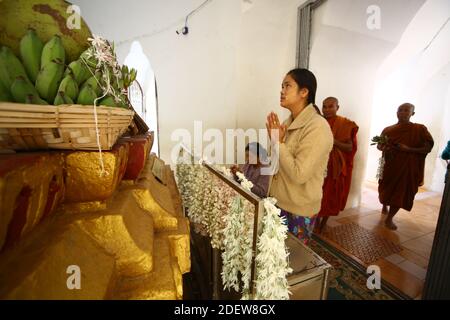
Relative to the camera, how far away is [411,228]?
3.45m

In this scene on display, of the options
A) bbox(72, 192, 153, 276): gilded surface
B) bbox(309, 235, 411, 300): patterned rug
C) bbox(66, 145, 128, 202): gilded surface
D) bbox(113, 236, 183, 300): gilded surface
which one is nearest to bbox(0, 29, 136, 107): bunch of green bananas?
bbox(66, 145, 128, 202): gilded surface

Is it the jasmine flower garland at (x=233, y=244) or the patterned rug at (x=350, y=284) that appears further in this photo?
the patterned rug at (x=350, y=284)

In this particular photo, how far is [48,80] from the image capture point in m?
0.65

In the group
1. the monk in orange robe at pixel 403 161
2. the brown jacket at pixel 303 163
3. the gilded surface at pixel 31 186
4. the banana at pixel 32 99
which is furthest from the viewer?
the monk in orange robe at pixel 403 161

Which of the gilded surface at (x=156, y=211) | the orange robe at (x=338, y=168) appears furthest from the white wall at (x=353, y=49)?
the gilded surface at (x=156, y=211)

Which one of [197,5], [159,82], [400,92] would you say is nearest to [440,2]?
[400,92]

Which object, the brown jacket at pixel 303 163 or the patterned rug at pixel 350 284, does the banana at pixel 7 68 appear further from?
the patterned rug at pixel 350 284

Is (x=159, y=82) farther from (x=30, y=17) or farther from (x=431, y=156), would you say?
(x=431, y=156)

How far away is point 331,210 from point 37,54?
363cm

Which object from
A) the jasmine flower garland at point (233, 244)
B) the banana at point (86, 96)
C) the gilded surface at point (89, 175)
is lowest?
the jasmine flower garland at point (233, 244)

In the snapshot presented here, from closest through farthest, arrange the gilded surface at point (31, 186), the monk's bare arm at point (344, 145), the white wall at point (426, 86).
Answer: the gilded surface at point (31, 186) → the monk's bare arm at point (344, 145) → the white wall at point (426, 86)

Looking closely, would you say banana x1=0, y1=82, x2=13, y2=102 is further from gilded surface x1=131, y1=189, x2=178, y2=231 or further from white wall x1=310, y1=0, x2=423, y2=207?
white wall x1=310, y1=0, x2=423, y2=207

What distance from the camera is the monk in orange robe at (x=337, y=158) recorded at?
10.6 ft

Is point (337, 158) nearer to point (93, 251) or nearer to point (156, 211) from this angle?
point (156, 211)
